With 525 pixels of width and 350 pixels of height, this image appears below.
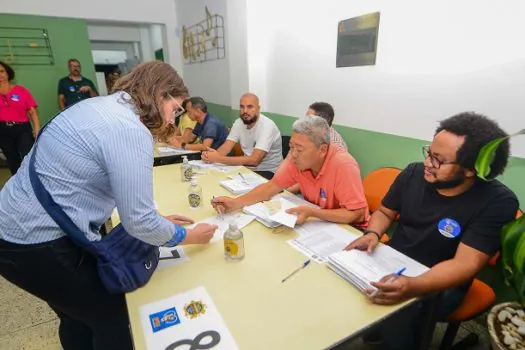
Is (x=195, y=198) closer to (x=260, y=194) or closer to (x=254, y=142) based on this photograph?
(x=260, y=194)

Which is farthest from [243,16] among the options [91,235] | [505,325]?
[505,325]

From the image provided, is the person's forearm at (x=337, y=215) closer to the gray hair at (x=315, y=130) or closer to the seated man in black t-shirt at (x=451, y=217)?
the seated man in black t-shirt at (x=451, y=217)

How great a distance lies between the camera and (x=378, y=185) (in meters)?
1.87

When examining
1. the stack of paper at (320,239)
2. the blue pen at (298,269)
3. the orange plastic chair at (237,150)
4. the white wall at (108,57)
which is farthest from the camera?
the white wall at (108,57)

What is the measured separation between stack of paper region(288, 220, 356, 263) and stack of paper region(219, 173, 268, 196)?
1.86 feet

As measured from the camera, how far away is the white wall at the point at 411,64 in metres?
1.44

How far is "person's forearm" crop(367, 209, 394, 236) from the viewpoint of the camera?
128 centimetres

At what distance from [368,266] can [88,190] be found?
36.3 inches

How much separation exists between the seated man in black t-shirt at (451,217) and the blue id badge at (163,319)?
57 centimetres

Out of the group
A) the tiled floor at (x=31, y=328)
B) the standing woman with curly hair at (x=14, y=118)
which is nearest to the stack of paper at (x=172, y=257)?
the tiled floor at (x=31, y=328)

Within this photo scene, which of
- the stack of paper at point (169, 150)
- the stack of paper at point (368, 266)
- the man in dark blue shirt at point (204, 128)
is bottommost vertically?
the stack of paper at point (169, 150)

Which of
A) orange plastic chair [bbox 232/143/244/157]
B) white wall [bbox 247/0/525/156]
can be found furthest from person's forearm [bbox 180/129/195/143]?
white wall [bbox 247/0/525/156]

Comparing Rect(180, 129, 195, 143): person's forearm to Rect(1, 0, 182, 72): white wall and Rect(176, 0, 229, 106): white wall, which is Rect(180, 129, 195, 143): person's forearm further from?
Rect(1, 0, 182, 72): white wall

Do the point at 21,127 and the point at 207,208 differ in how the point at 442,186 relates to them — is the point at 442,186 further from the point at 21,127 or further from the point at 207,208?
A: the point at 21,127
